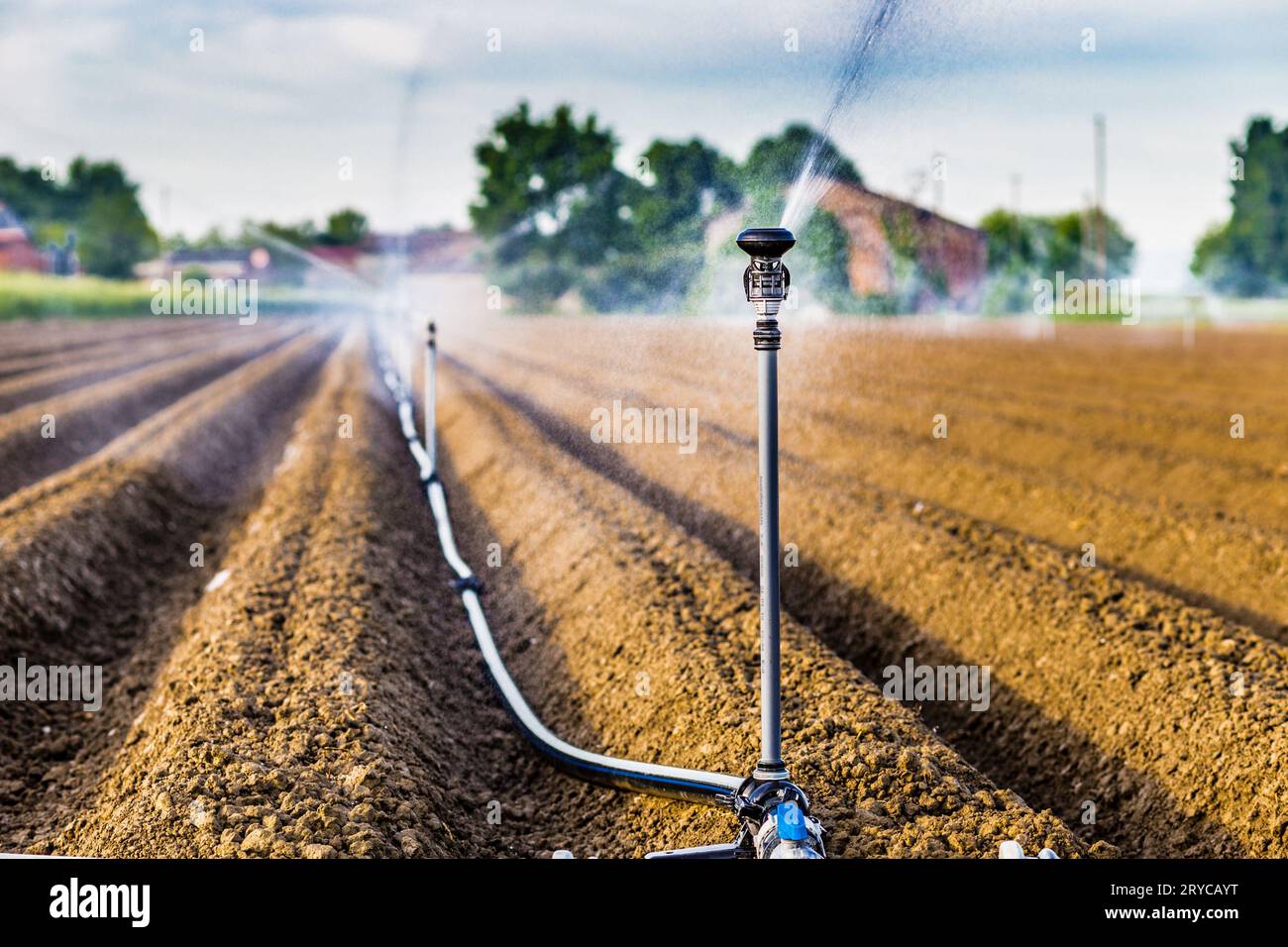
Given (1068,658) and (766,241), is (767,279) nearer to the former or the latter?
(766,241)

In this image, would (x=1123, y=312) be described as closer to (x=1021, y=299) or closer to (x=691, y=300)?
(x=1021, y=299)

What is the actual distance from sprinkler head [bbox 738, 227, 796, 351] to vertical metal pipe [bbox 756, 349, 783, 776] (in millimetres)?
53

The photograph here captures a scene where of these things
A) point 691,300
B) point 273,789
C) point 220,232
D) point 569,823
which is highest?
point 220,232

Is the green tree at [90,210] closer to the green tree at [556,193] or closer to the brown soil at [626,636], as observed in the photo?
the green tree at [556,193]

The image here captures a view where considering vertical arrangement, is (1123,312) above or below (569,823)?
above

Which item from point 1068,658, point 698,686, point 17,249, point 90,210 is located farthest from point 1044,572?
point 90,210

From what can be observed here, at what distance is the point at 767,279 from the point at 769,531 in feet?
2.18

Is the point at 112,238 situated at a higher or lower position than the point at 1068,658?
higher

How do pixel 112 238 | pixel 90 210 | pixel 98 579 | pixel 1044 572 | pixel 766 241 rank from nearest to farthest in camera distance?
pixel 766 241 < pixel 1044 572 < pixel 98 579 < pixel 112 238 < pixel 90 210

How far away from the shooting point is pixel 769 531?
3.42 meters

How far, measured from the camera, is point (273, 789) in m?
4.15

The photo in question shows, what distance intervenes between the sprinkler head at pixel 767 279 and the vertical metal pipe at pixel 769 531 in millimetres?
53
